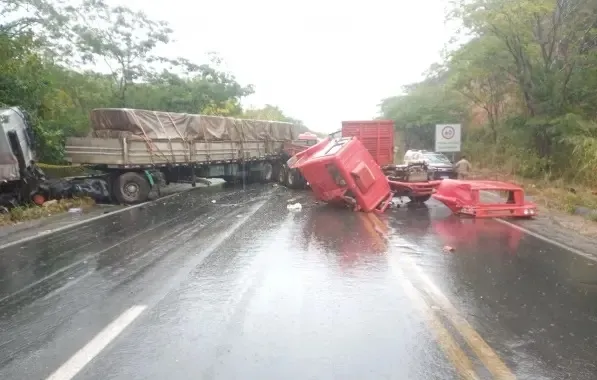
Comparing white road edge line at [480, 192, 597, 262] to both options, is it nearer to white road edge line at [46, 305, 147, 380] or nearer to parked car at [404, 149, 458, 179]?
white road edge line at [46, 305, 147, 380]

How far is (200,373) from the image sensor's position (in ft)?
13.1

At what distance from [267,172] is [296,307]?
69.0ft

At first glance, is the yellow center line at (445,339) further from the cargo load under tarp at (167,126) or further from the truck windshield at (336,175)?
the cargo load under tarp at (167,126)

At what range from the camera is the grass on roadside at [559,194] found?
13805 millimetres

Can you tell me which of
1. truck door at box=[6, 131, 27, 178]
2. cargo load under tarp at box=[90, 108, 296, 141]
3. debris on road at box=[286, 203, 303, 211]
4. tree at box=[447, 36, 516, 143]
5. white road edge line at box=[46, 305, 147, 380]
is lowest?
debris on road at box=[286, 203, 303, 211]

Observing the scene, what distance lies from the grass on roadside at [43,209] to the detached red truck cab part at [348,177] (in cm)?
652

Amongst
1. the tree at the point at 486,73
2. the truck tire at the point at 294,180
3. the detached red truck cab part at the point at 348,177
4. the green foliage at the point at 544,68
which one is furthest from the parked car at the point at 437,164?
the detached red truck cab part at the point at 348,177

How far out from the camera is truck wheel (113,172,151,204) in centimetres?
1647

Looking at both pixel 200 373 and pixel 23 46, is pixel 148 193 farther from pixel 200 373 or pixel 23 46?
pixel 200 373

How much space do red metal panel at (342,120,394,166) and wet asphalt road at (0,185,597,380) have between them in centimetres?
941

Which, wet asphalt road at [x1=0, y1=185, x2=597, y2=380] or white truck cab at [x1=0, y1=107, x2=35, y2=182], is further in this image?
white truck cab at [x1=0, y1=107, x2=35, y2=182]

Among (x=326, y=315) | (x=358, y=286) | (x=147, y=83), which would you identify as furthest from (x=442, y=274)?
(x=147, y=83)

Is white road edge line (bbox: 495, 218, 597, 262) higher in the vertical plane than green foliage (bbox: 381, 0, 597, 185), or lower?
lower

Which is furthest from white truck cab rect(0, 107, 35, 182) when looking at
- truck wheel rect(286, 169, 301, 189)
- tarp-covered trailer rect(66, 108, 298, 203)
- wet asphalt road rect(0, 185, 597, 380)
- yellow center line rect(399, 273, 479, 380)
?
yellow center line rect(399, 273, 479, 380)
